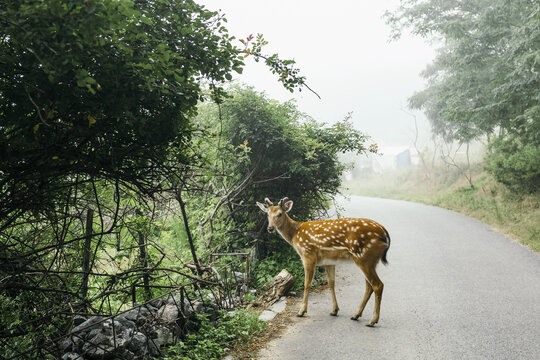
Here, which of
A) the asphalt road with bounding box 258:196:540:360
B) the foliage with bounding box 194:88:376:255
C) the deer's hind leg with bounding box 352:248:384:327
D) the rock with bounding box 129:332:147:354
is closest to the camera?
the rock with bounding box 129:332:147:354

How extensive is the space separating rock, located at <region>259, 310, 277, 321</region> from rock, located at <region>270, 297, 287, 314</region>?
0.12 m

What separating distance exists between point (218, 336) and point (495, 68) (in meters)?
15.1

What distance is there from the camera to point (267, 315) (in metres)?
6.29

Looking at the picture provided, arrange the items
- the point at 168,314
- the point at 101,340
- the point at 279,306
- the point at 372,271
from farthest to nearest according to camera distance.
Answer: the point at 279,306 < the point at 372,271 < the point at 168,314 < the point at 101,340

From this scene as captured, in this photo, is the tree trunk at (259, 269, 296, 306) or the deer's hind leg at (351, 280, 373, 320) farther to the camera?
the tree trunk at (259, 269, 296, 306)

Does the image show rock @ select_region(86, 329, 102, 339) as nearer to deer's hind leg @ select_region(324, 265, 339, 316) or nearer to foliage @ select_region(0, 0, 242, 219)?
foliage @ select_region(0, 0, 242, 219)

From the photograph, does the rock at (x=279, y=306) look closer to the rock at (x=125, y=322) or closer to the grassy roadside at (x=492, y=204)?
the rock at (x=125, y=322)

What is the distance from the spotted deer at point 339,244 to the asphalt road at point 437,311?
19.4 inches

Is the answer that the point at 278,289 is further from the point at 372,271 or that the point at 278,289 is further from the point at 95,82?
the point at 95,82

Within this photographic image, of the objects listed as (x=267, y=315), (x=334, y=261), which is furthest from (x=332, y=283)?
(x=267, y=315)

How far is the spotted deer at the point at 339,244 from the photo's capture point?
18.9 ft

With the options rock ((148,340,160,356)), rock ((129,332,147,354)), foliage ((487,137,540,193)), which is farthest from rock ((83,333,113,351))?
foliage ((487,137,540,193))

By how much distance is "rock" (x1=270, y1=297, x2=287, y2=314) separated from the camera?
654 centimetres

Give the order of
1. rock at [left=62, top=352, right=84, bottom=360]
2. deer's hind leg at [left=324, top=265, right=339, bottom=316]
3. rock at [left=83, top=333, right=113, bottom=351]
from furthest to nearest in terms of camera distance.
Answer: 1. deer's hind leg at [left=324, top=265, right=339, bottom=316]
2. rock at [left=83, top=333, right=113, bottom=351]
3. rock at [left=62, top=352, right=84, bottom=360]
